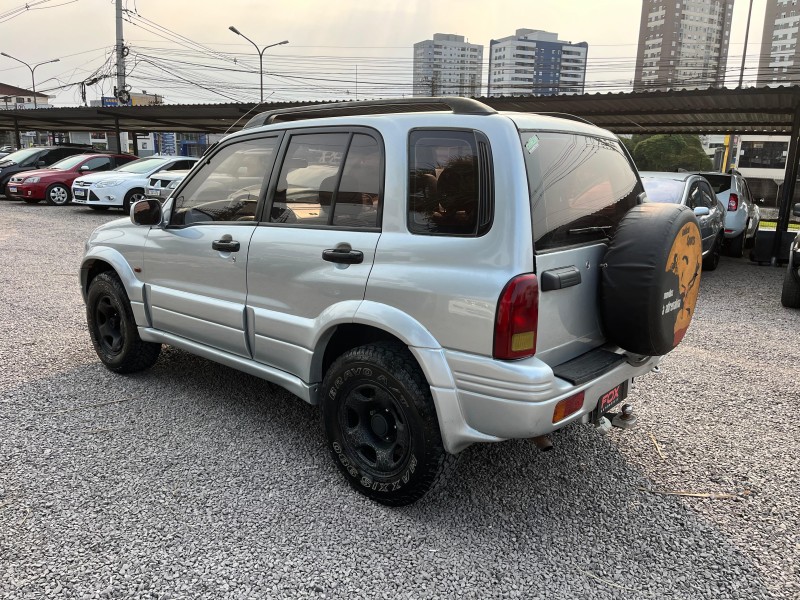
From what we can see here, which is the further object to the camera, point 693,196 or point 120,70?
point 120,70

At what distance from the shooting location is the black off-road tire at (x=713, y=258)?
1013cm

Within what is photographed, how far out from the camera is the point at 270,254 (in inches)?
134

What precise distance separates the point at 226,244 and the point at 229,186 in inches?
16.5

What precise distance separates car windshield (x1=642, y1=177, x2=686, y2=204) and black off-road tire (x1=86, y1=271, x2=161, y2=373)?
660 centimetres

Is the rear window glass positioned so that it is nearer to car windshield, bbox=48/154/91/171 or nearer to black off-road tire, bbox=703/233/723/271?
black off-road tire, bbox=703/233/723/271

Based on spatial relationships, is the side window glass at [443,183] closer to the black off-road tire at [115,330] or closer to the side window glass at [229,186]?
the side window glass at [229,186]

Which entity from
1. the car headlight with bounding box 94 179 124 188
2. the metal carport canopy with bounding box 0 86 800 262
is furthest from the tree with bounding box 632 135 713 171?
the car headlight with bounding box 94 179 124 188

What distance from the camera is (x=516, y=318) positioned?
8.25 feet

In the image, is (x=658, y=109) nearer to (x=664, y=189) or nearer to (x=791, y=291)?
(x=664, y=189)

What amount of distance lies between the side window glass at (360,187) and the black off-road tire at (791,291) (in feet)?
21.4

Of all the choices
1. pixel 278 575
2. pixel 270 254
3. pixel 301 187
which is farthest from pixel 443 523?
pixel 301 187

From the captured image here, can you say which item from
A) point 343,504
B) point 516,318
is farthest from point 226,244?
point 516,318

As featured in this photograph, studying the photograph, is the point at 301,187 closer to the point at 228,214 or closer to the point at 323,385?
the point at 228,214

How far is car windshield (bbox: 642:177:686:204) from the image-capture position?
8359 millimetres
